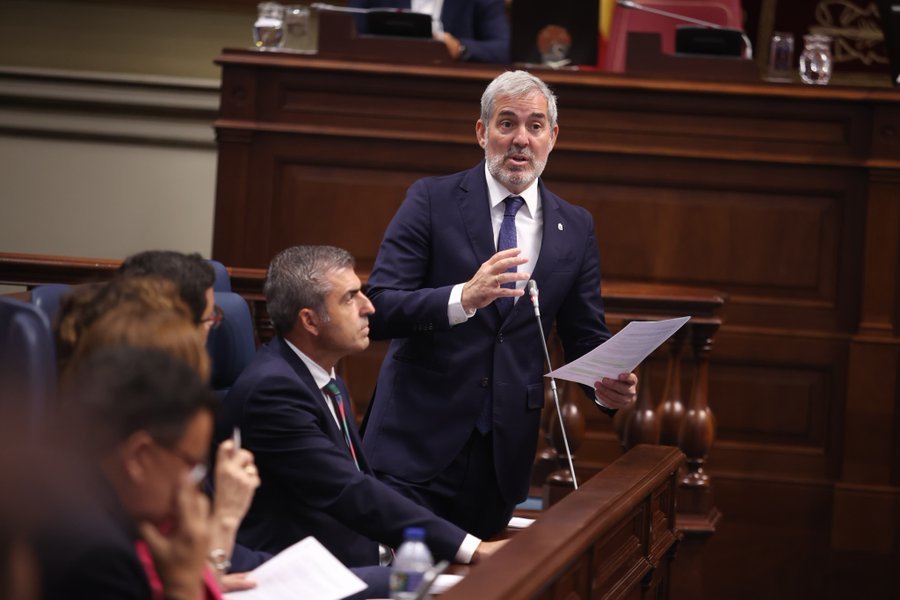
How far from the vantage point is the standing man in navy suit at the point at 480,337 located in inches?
116

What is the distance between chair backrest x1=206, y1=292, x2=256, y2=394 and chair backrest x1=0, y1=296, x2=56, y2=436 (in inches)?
34.4

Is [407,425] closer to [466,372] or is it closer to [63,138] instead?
[466,372]

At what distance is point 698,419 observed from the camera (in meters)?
3.93

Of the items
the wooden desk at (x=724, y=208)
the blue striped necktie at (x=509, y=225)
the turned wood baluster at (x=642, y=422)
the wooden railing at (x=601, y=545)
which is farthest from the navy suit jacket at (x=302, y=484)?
the wooden desk at (x=724, y=208)

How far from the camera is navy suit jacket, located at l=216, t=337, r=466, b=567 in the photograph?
2434 mm

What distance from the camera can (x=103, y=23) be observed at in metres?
6.64

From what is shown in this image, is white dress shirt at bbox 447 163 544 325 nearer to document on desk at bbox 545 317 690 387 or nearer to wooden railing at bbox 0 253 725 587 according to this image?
document on desk at bbox 545 317 690 387

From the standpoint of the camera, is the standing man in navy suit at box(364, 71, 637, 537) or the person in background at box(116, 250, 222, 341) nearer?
the person in background at box(116, 250, 222, 341)

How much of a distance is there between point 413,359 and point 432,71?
1987 millimetres

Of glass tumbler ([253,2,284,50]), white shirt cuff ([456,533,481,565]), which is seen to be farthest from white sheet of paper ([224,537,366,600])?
glass tumbler ([253,2,284,50])

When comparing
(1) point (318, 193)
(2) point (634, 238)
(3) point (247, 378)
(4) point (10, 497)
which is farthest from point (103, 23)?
(4) point (10, 497)

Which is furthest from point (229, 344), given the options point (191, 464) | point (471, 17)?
point (471, 17)

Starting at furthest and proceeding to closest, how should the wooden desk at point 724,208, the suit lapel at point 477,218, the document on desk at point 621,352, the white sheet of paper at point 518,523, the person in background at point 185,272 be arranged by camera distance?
the wooden desk at point 724,208 < the white sheet of paper at point 518,523 < the suit lapel at point 477,218 < the document on desk at point 621,352 < the person in background at point 185,272

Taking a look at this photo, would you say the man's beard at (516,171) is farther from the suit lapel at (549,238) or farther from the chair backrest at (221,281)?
the chair backrest at (221,281)
